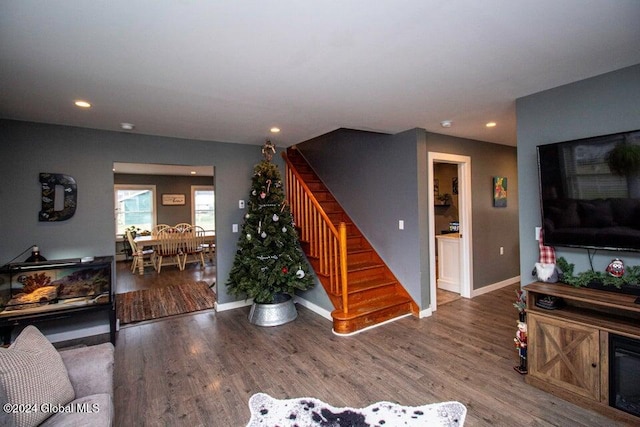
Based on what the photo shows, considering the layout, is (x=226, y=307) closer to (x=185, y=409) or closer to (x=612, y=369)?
(x=185, y=409)

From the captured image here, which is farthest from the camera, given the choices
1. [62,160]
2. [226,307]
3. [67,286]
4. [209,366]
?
[226,307]

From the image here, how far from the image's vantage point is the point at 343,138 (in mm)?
5098

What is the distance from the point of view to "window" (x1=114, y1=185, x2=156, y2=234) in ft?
27.9

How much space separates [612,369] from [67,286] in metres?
4.67

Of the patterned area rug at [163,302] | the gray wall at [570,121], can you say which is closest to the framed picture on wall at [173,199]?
the patterned area rug at [163,302]

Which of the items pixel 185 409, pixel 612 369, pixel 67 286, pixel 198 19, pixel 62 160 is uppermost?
pixel 198 19

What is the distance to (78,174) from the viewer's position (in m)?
3.52

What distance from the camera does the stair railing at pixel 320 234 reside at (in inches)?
140

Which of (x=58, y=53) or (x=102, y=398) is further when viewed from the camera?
(x=58, y=53)

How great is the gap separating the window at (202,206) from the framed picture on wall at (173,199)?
0.90 feet

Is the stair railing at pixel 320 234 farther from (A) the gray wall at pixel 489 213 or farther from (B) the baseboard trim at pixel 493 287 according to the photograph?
(B) the baseboard trim at pixel 493 287

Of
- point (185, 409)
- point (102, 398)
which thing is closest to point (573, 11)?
point (102, 398)

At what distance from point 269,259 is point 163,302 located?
2129mm

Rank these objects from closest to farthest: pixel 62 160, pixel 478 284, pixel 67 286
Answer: pixel 67 286 → pixel 62 160 → pixel 478 284
